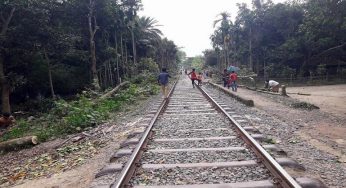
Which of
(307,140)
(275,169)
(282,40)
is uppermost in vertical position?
(282,40)

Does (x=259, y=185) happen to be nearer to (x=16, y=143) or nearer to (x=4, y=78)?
(x=16, y=143)

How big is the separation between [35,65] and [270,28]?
120 feet

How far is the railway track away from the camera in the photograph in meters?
4.64

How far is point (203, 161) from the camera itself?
5660 millimetres

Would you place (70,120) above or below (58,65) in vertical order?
below

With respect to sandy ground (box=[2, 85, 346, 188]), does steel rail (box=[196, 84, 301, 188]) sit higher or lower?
higher

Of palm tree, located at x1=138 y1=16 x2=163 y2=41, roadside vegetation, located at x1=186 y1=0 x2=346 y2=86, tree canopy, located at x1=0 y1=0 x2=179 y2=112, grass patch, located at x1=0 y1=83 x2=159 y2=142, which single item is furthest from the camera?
palm tree, located at x1=138 y1=16 x2=163 y2=41

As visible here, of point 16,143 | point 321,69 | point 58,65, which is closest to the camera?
point 16,143

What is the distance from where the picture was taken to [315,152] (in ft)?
20.5

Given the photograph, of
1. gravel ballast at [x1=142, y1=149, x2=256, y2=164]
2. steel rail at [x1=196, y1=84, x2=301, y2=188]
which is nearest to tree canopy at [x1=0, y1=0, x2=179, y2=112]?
gravel ballast at [x1=142, y1=149, x2=256, y2=164]

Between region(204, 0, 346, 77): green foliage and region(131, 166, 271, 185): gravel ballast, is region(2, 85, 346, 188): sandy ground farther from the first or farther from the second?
region(204, 0, 346, 77): green foliage

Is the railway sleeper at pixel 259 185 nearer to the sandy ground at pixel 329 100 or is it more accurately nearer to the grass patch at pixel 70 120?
the grass patch at pixel 70 120

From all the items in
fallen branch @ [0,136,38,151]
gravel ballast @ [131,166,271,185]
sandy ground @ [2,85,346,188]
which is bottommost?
fallen branch @ [0,136,38,151]

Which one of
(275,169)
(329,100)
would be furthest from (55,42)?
(275,169)
